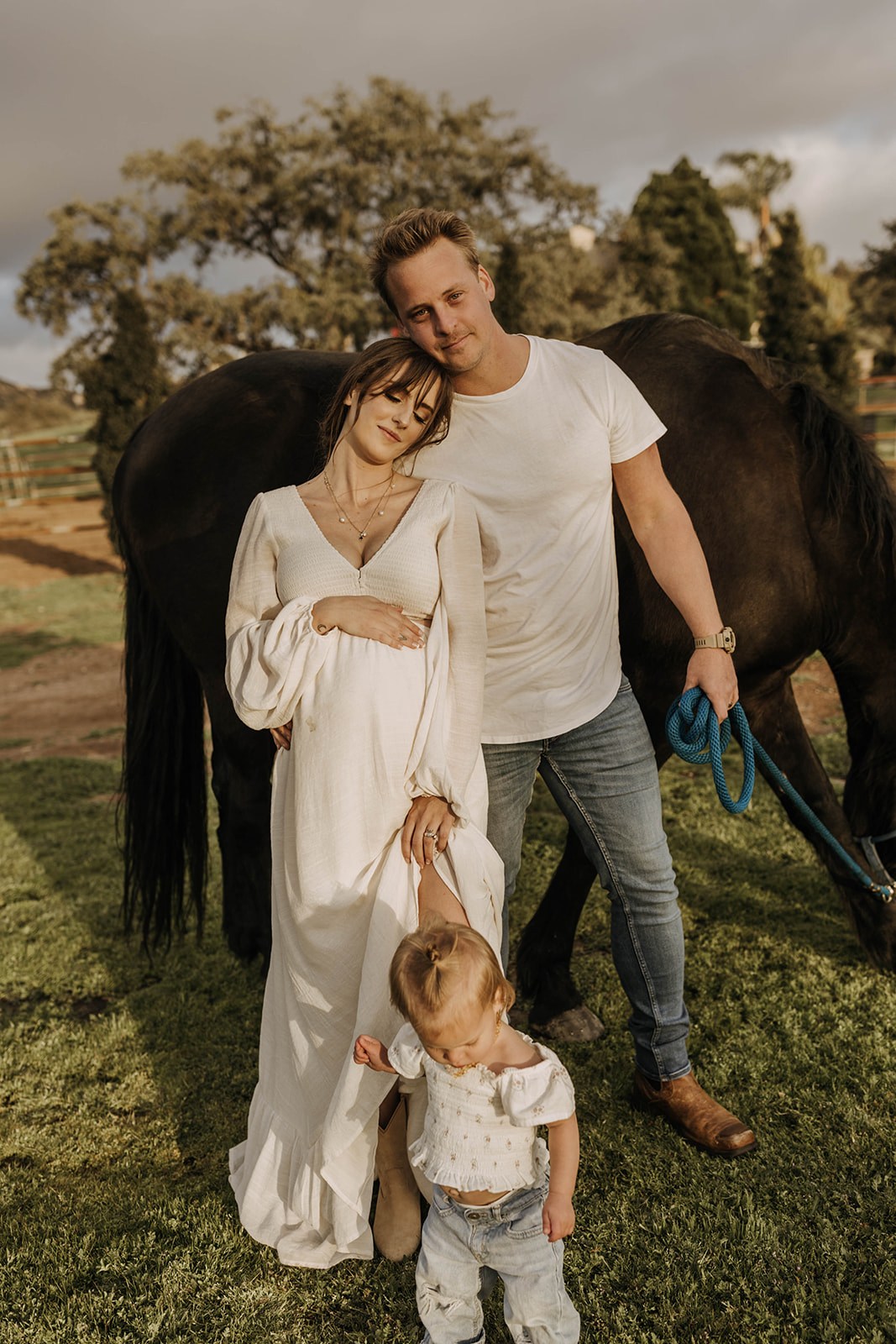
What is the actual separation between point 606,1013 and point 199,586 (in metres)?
1.80

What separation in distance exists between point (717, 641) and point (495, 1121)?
108 centimetres

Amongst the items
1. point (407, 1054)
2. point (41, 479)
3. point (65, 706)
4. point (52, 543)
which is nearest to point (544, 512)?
point (407, 1054)

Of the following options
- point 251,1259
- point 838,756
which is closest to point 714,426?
point 251,1259

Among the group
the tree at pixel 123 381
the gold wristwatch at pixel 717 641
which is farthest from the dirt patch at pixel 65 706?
the tree at pixel 123 381

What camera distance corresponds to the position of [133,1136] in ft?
7.70

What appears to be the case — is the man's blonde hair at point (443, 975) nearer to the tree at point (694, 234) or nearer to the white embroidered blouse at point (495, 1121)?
the white embroidered blouse at point (495, 1121)

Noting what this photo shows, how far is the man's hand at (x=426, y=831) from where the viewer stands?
1759 millimetres

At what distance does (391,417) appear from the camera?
71.1 inches

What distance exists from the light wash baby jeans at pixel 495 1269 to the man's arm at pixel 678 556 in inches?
41.8

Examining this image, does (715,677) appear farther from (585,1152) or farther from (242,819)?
(242,819)

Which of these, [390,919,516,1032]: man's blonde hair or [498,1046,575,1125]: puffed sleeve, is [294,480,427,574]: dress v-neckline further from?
[498,1046,575,1125]: puffed sleeve

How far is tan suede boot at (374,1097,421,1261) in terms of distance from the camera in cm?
192

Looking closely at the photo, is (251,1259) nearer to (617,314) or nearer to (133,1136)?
(133,1136)

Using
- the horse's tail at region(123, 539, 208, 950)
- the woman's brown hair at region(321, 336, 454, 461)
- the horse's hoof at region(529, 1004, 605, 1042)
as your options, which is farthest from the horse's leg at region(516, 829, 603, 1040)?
the woman's brown hair at region(321, 336, 454, 461)
